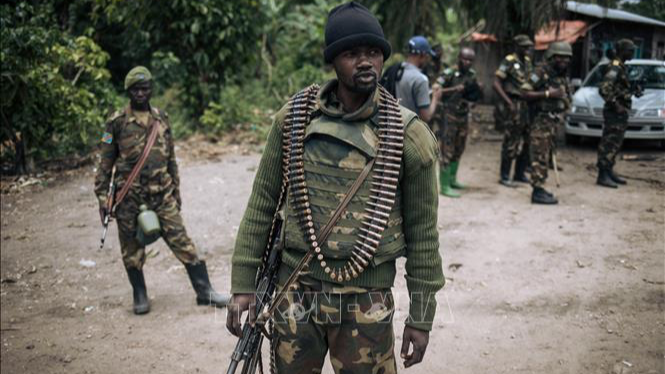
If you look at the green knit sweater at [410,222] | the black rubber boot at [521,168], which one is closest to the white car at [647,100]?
the black rubber boot at [521,168]

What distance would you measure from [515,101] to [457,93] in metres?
0.82

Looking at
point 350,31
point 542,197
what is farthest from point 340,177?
point 542,197

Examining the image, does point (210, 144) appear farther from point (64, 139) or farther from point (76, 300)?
point (76, 300)

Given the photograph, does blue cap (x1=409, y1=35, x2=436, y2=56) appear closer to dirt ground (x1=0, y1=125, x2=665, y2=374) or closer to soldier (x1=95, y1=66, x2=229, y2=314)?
dirt ground (x1=0, y1=125, x2=665, y2=374)

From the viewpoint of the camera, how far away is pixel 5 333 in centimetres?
466

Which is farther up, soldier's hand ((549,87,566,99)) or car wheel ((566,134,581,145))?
soldier's hand ((549,87,566,99))

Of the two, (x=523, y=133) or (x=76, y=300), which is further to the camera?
(x=523, y=133)

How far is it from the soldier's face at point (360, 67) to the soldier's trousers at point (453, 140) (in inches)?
233

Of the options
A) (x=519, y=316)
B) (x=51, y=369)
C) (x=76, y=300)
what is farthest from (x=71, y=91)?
(x=519, y=316)

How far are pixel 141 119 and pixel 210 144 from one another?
6728mm

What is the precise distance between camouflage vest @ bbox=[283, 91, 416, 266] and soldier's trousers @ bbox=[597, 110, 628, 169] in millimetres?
4079

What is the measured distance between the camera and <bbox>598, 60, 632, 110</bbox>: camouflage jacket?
5128mm

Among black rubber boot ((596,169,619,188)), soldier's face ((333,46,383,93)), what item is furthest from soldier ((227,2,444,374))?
black rubber boot ((596,169,619,188))

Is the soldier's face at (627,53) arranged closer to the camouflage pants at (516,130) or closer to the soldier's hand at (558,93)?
the soldier's hand at (558,93)
